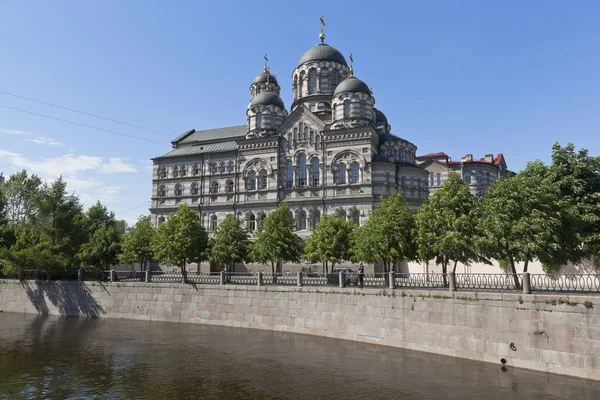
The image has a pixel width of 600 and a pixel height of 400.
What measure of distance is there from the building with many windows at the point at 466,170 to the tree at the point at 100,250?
136ft

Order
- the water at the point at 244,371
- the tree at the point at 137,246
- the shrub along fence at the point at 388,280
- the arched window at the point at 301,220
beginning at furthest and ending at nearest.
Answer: the arched window at the point at 301,220
the tree at the point at 137,246
the shrub along fence at the point at 388,280
the water at the point at 244,371

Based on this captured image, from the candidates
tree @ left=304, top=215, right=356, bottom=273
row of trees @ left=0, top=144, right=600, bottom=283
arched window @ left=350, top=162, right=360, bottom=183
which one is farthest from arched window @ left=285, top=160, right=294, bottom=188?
tree @ left=304, top=215, right=356, bottom=273

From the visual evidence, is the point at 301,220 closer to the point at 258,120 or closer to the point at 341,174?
the point at 341,174

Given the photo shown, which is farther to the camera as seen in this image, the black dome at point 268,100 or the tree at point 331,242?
the black dome at point 268,100

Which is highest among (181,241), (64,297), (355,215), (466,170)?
(466,170)

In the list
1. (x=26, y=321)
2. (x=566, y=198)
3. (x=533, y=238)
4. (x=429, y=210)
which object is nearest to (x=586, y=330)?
(x=533, y=238)

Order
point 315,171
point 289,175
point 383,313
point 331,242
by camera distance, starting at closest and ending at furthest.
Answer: point 383,313, point 331,242, point 315,171, point 289,175

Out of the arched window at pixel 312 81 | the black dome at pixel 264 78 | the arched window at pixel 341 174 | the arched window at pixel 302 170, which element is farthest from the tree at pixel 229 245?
the black dome at pixel 264 78

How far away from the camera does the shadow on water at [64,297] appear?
33.8 m

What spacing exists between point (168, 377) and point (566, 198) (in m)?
22.0

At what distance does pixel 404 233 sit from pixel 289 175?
22266 millimetres

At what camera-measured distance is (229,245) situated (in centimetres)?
3591

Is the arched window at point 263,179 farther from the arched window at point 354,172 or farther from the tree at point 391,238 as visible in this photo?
the tree at point 391,238

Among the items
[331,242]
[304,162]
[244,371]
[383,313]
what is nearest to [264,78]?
[304,162]
